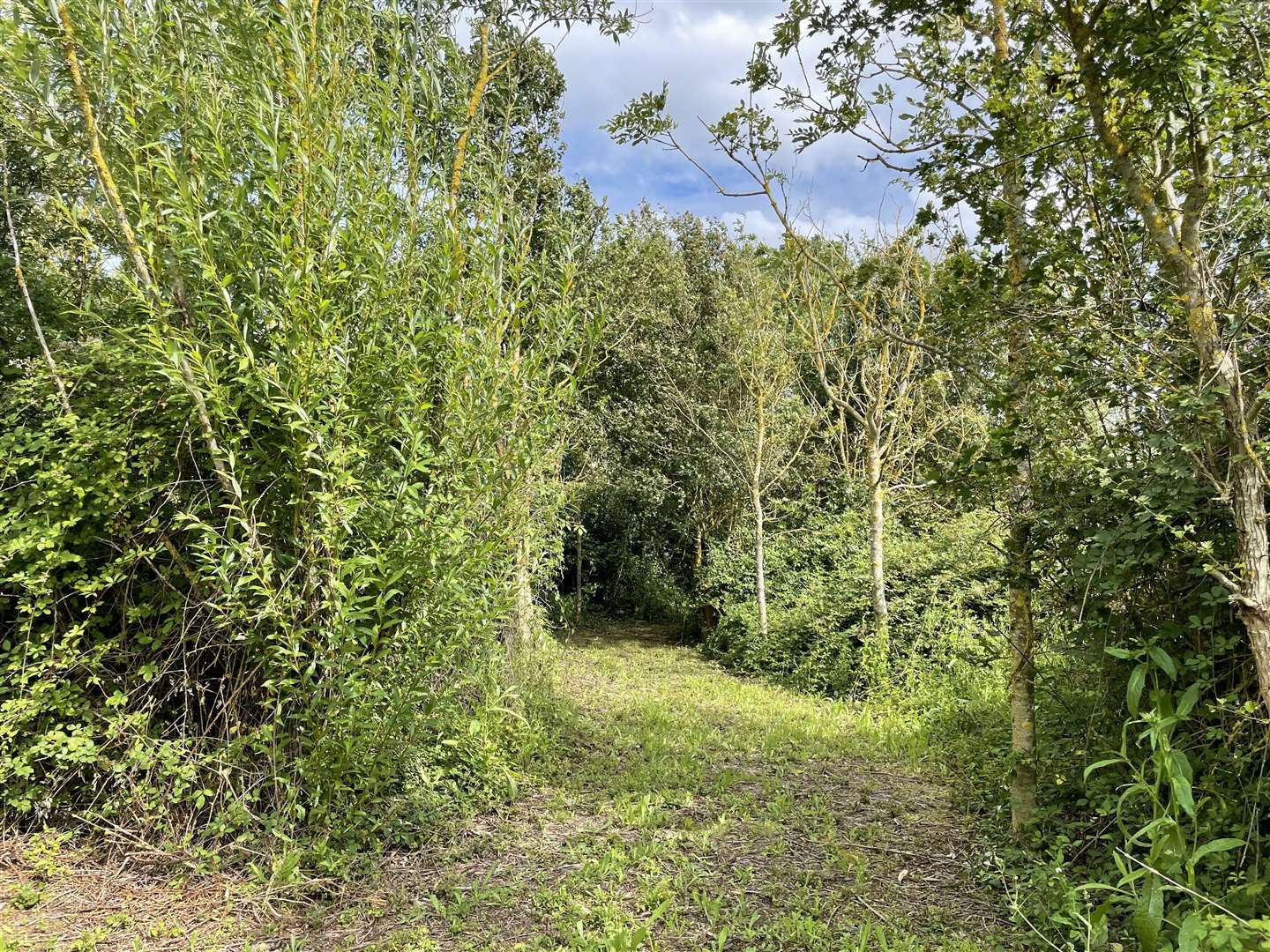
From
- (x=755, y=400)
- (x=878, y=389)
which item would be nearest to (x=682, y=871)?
(x=878, y=389)

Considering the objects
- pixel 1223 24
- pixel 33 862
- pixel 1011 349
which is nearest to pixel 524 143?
pixel 1011 349

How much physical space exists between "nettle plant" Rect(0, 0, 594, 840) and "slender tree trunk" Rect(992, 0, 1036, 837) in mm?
2397

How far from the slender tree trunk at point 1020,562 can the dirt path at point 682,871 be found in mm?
463

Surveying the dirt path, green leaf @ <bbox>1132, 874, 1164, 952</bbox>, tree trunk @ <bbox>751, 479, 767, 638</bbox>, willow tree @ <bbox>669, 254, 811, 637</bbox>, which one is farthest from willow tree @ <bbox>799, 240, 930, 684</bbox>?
green leaf @ <bbox>1132, 874, 1164, 952</bbox>

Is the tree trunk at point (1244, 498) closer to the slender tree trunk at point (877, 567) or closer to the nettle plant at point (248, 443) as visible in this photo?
the nettle plant at point (248, 443)

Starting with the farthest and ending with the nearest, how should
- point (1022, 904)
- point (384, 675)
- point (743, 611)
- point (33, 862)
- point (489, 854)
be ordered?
Answer: point (743, 611) < point (489, 854) < point (384, 675) < point (33, 862) < point (1022, 904)

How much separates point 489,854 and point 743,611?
21.6 feet

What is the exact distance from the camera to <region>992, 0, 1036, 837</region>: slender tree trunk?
9.98 feet

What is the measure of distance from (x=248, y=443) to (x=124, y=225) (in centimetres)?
103

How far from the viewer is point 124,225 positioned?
2.62 meters

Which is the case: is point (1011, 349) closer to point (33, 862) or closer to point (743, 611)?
point (33, 862)

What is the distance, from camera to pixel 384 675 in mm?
3135

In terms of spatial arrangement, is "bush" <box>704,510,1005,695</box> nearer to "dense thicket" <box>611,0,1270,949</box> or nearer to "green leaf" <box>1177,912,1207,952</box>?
"dense thicket" <box>611,0,1270,949</box>

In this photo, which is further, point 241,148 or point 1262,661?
point 241,148
